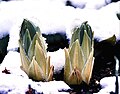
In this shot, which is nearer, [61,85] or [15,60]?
[61,85]

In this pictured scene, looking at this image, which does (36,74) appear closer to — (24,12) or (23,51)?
(23,51)

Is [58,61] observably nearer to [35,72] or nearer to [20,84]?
[35,72]

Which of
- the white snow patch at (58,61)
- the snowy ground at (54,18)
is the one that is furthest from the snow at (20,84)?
the white snow patch at (58,61)

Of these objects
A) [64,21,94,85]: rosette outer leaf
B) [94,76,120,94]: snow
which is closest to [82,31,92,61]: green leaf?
[64,21,94,85]: rosette outer leaf

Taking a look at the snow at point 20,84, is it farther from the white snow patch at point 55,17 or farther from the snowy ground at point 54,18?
the white snow patch at point 55,17

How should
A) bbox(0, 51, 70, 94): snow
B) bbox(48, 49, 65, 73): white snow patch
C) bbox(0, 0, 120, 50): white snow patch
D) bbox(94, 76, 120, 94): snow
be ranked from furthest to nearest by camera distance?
bbox(0, 0, 120, 50): white snow patch
bbox(48, 49, 65, 73): white snow patch
bbox(94, 76, 120, 94): snow
bbox(0, 51, 70, 94): snow

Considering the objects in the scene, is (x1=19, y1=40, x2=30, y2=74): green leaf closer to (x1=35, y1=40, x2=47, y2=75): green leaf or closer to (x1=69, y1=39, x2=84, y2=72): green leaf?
(x1=35, y1=40, x2=47, y2=75): green leaf

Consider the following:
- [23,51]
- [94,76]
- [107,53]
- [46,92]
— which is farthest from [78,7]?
[46,92]
